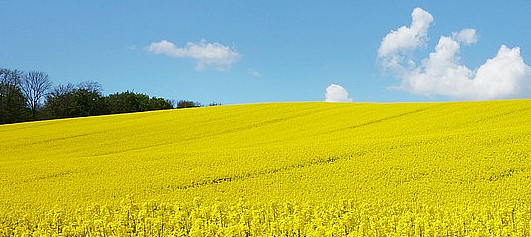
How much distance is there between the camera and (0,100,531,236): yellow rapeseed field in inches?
352

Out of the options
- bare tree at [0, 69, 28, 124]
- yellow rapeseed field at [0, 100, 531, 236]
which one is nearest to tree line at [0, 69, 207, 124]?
bare tree at [0, 69, 28, 124]

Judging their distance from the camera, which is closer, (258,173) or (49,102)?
(258,173)

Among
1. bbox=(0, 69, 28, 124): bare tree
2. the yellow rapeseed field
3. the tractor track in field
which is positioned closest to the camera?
the yellow rapeseed field

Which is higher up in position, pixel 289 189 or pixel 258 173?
pixel 258 173

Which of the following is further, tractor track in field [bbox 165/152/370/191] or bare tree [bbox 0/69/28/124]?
bare tree [bbox 0/69/28/124]

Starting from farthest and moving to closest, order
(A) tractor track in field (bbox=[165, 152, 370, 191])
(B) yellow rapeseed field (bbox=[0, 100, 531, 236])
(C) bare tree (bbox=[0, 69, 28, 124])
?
1. (C) bare tree (bbox=[0, 69, 28, 124])
2. (A) tractor track in field (bbox=[165, 152, 370, 191])
3. (B) yellow rapeseed field (bbox=[0, 100, 531, 236])

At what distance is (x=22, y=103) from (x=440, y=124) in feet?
144

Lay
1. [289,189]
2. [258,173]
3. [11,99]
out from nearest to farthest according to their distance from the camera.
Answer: [289,189], [258,173], [11,99]

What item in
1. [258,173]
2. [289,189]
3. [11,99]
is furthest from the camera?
[11,99]

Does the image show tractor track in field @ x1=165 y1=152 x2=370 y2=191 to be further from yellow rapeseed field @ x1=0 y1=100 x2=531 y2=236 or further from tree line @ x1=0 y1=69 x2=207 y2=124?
tree line @ x1=0 y1=69 x2=207 y2=124

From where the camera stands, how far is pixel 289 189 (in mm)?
12180

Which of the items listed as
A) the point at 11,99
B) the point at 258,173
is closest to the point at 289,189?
the point at 258,173

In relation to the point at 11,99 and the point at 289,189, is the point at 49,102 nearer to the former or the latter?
the point at 11,99

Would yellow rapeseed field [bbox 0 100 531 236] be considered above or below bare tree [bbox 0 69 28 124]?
below
